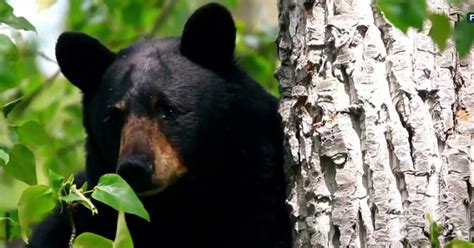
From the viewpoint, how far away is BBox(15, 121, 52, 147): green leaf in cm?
362

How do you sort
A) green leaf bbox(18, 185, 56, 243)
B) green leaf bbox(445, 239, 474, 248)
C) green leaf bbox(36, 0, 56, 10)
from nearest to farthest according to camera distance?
green leaf bbox(18, 185, 56, 243) → green leaf bbox(445, 239, 474, 248) → green leaf bbox(36, 0, 56, 10)

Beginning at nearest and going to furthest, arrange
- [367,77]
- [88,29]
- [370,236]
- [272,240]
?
1. [370,236]
2. [367,77]
3. [272,240]
4. [88,29]

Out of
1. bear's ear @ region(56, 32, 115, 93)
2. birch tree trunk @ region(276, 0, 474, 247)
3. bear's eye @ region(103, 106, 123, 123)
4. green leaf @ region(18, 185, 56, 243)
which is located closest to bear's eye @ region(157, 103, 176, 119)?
bear's eye @ region(103, 106, 123, 123)

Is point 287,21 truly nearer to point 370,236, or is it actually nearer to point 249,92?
point 249,92

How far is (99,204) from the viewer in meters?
5.34

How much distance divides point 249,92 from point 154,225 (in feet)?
3.12

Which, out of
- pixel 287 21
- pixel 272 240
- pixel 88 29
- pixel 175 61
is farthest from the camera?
pixel 88 29

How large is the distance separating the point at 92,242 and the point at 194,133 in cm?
206

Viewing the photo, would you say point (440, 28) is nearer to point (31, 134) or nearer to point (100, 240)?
point (100, 240)

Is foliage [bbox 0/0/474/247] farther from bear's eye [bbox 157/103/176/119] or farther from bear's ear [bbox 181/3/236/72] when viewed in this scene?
bear's eye [bbox 157/103/176/119]

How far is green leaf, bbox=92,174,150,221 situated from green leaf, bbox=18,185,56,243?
18 cm

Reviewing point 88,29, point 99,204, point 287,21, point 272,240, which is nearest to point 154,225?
point 99,204

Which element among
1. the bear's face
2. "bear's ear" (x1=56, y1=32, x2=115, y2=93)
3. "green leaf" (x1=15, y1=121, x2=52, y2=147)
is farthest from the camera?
"bear's ear" (x1=56, y1=32, x2=115, y2=93)

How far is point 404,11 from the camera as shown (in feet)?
7.67
